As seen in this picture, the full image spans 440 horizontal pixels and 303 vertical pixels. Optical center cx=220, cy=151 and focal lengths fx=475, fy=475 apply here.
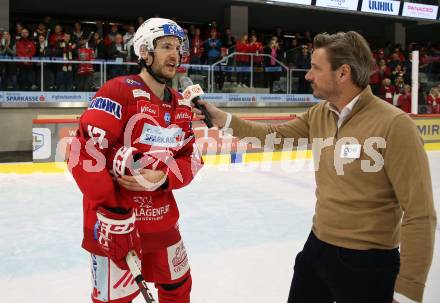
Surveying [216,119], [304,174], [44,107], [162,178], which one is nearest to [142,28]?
[216,119]

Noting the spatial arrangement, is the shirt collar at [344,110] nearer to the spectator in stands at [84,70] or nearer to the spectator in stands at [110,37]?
the spectator in stands at [84,70]

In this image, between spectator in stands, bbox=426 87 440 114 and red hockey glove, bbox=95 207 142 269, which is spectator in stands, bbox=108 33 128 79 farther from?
red hockey glove, bbox=95 207 142 269

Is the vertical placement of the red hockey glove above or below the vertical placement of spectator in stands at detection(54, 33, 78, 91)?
below

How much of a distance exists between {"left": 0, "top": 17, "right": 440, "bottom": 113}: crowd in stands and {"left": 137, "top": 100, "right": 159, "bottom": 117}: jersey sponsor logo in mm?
5664

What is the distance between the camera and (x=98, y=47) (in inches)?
415

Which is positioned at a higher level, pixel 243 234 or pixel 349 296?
pixel 349 296

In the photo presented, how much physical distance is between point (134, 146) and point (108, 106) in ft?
0.68

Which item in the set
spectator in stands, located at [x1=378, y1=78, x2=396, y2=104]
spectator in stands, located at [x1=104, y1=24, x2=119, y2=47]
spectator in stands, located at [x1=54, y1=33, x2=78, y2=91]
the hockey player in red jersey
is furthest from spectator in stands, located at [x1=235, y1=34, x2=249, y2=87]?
the hockey player in red jersey

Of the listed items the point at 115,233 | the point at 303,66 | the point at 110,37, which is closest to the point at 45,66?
the point at 110,37

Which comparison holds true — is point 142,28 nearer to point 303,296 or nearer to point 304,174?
point 303,296

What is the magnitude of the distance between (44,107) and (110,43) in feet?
6.79

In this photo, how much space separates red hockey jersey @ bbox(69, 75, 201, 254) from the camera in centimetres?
178

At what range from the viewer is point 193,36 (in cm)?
1273

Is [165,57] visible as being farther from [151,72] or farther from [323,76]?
[323,76]
